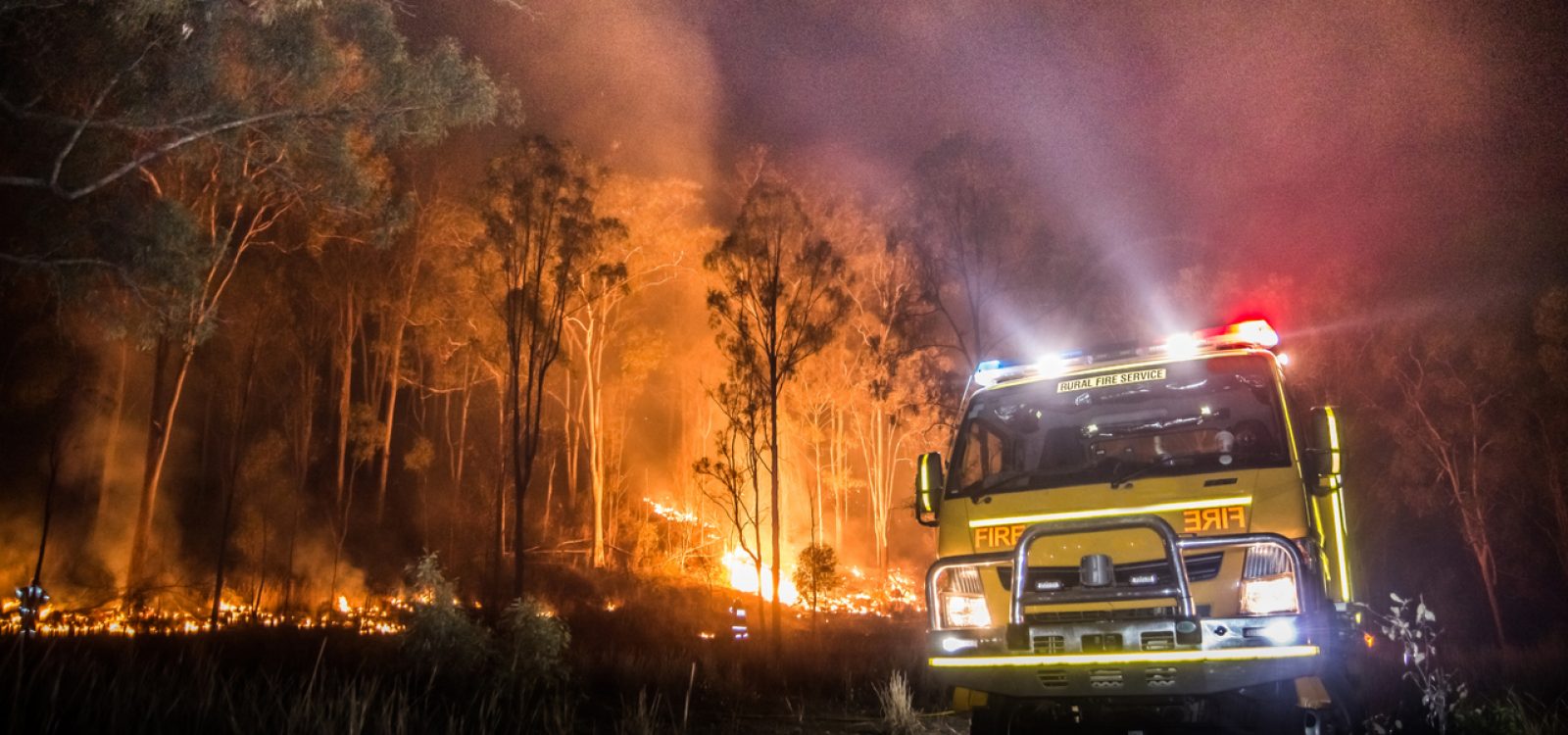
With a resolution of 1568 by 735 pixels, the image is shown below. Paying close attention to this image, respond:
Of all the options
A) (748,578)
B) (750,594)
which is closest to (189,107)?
(750,594)

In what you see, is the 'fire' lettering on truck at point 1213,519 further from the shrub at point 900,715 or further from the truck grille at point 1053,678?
the shrub at point 900,715

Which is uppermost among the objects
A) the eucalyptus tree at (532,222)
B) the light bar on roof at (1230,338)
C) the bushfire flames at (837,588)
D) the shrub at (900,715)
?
the eucalyptus tree at (532,222)

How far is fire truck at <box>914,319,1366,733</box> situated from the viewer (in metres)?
4.97

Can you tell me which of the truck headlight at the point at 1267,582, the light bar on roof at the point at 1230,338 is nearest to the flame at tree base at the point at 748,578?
the light bar on roof at the point at 1230,338

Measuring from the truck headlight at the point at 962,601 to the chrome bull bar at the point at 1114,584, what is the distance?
0.34ft

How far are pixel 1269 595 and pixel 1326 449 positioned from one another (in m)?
1.04

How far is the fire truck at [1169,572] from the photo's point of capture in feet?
16.3

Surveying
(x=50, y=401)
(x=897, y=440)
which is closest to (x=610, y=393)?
(x=897, y=440)

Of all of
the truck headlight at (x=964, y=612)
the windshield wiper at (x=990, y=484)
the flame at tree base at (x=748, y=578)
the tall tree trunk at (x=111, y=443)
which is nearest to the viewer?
the truck headlight at (x=964, y=612)

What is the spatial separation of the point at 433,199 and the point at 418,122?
22.5 m

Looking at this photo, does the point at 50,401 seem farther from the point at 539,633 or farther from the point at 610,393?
the point at 539,633

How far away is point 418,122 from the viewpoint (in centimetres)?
1446

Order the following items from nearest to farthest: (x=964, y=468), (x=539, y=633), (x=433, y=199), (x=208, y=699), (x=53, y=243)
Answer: (x=208, y=699) → (x=964, y=468) → (x=539, y=633) → (x=53, y=243) → (x=433, y=199)

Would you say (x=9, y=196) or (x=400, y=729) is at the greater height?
(x=9, y=196)
